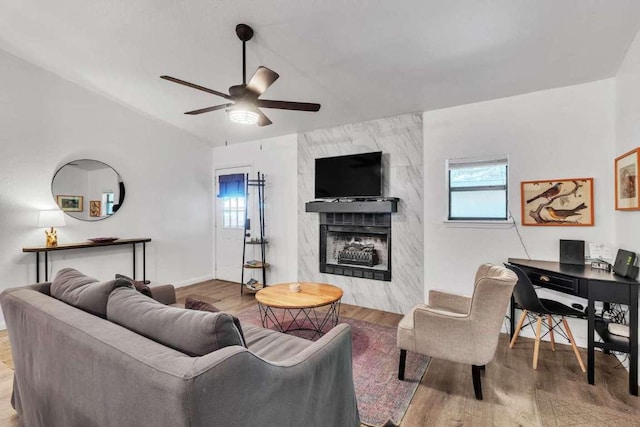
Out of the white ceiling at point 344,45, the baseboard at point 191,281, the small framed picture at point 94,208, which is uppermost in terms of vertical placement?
the white ceiling at point 344,45

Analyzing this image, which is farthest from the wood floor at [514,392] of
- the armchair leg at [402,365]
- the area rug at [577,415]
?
the armchair leg at [402,365]

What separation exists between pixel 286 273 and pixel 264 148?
2227 millimetres

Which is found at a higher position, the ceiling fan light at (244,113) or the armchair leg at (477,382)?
the ceiling fan light at (244,113)

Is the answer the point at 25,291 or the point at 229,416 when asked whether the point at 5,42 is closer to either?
the point at 25,291

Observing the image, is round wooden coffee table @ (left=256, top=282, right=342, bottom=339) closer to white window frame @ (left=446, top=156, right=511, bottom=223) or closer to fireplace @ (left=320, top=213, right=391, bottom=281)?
fireplace @ (left=320, top=213, right=391, bottom=281)

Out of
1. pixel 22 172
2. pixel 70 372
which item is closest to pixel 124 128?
pixel 22 172

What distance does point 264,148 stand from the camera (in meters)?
5.18

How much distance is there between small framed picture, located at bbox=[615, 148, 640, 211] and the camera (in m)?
2.29

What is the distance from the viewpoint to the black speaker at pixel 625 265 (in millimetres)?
2232

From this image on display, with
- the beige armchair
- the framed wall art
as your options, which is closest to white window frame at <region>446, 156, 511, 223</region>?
the framed wall art

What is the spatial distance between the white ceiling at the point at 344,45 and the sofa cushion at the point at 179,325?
2364 millimetres

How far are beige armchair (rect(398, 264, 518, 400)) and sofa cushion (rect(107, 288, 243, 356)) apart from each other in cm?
155

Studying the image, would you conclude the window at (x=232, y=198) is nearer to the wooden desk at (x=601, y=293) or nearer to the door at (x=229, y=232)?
the door at (x=229, y=232)

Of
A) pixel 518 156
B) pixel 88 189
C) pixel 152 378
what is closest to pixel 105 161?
pixel 88 189
